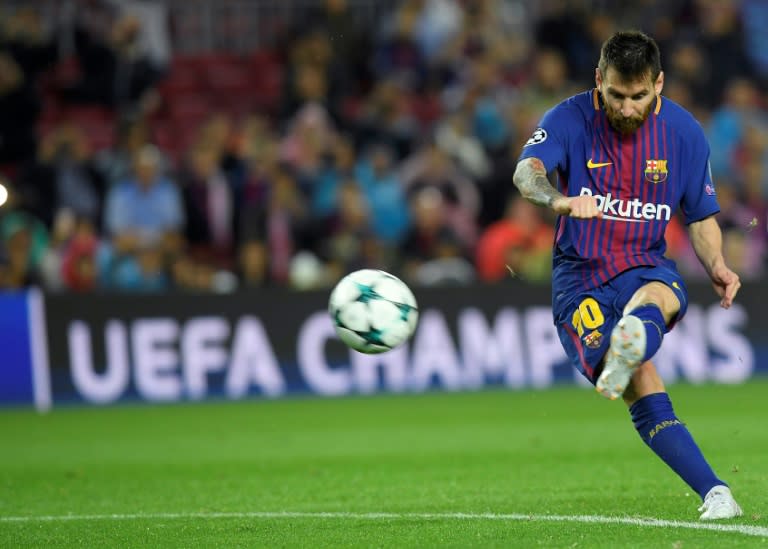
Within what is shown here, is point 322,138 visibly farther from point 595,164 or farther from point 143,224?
point 595,164

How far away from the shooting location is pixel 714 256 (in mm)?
6695

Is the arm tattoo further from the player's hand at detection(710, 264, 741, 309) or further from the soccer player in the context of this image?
the player's hand at detection(710, 264, 741, 309)

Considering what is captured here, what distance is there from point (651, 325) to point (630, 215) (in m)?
0.76

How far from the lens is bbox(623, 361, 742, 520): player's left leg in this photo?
6250mm

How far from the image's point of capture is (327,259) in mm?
16328

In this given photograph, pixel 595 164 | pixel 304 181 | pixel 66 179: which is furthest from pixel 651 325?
pixel 66 179

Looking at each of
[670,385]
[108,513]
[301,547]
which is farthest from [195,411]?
[301,547]

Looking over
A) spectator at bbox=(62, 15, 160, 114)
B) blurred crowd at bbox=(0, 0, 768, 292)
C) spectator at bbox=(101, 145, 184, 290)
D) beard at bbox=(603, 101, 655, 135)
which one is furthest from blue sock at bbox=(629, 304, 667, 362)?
spectator at bbox=(62, 15, 160, 114)

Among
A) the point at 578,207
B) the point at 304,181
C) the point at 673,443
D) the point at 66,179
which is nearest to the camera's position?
the point at 578,207

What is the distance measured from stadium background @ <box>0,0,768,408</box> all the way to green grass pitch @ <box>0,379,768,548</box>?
59 cm

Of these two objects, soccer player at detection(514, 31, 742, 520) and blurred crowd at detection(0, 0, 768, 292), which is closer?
soccer player at detection(514, 31, 742, 520)

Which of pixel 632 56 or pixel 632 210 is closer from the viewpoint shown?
pixel 632 56

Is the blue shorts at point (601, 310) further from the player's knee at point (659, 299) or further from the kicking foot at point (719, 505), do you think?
the kicking foot at point (719, 505)

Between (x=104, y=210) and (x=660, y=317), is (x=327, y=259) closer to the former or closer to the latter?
(x=104, y=210)
